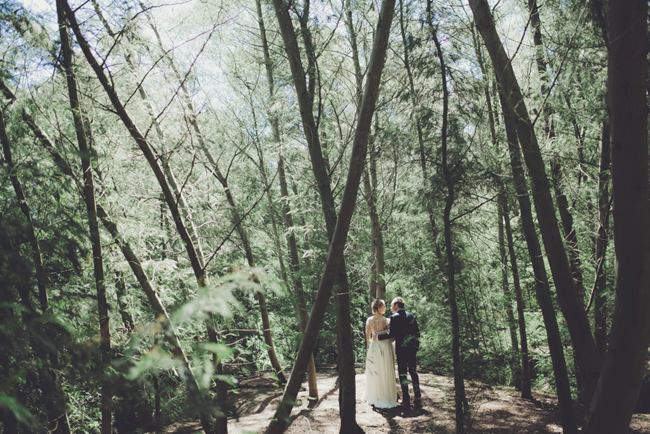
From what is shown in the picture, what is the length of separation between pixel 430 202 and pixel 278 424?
3.71 meters

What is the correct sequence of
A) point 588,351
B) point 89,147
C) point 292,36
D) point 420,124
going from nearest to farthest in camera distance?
point 89,147 < point 588,351 < point 292,36 < point 420,124

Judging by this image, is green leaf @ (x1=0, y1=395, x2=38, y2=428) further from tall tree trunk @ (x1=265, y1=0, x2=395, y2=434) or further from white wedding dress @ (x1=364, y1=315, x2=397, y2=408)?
white wedding dress @ (x1=364, y1=315, x2=397, y2=408)

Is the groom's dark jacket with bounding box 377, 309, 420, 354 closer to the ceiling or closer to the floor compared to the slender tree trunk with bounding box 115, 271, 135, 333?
closer to the floor

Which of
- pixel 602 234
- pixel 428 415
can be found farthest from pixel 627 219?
pixel 428 415

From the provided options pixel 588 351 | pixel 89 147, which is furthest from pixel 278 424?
pixel 588 351

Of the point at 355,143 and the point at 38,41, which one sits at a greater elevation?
the point at 38,41

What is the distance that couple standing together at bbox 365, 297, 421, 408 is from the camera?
6.81 m

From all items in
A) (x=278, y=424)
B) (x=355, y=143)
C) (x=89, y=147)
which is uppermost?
(x=89, y=147)

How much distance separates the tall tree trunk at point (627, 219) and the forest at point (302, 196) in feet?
0.04

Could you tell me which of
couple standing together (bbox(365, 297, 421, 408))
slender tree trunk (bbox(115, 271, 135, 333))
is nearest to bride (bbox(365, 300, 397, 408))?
couple standing together (bbox(365, 297, 421, 408))

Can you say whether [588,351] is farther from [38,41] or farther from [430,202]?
[38,41]

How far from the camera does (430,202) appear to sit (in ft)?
15.9

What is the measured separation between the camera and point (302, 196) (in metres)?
6.70

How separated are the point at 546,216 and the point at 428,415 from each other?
161 inches
